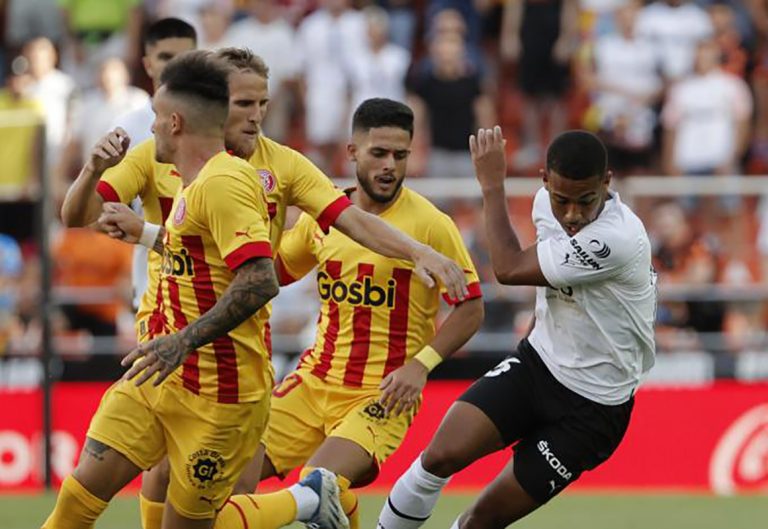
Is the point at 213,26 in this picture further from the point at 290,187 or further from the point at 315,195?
the point at 315,195

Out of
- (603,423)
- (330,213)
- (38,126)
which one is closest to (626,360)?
(603,423)

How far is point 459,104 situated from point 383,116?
25.0 ft

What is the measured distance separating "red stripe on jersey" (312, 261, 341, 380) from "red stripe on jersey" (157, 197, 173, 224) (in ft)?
3.05

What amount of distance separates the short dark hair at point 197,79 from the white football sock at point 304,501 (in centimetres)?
191

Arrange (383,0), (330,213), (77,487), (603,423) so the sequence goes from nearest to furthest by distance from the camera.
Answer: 1. (77,487)
2. (330,213)
3. (603,423)
4. (383,0)

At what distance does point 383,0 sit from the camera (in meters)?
17.6

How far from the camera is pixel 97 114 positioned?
15758mm

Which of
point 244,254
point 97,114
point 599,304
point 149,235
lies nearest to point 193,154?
point 244,254

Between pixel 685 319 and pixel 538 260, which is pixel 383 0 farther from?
pixel 538 260

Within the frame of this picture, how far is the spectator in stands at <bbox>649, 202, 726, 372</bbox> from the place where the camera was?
47.6 feet

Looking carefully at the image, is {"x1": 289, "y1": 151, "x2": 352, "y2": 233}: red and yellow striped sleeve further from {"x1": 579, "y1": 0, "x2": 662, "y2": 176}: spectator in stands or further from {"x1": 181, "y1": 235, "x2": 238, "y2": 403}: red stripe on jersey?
{"x1": 579, "y1": 0, "x2": 662, "y2": 176}: spectator in stands

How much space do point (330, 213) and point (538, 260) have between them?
3.35ft

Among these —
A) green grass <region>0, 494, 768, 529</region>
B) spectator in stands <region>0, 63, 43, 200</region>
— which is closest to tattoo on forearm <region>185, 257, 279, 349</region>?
green grass <region>0, 494, 768, 529</region>

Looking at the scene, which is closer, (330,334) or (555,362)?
(555,362)
